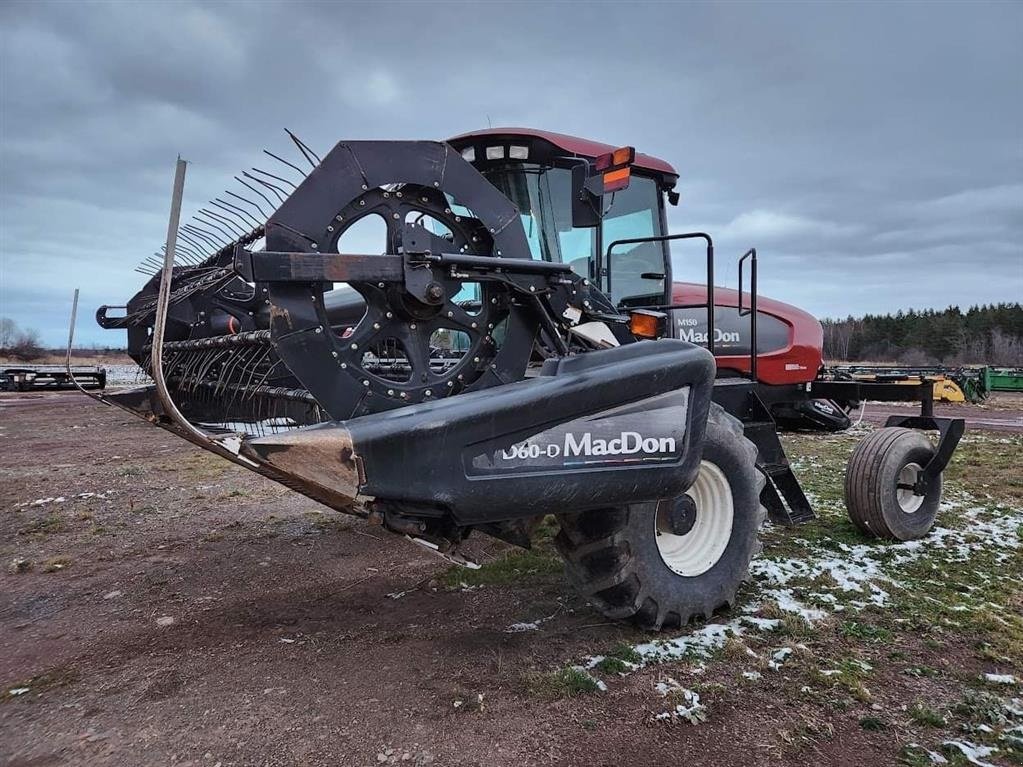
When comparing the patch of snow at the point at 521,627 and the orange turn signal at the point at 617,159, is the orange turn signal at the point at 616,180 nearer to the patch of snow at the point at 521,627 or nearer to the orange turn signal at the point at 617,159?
the orange turn signal at the point at 617,159

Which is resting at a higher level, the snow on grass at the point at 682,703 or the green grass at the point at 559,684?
the green grass at the point at 559,684

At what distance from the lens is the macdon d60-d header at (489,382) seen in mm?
2777

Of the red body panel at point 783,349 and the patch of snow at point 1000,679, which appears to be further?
the red body panel at point 783,349

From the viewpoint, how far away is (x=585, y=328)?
364cm

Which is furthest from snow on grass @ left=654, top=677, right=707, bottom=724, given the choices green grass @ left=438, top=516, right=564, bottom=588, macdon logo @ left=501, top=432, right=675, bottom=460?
green grass @ left=438, top=516, right=564, bottom=588

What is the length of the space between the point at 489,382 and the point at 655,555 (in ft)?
3.71

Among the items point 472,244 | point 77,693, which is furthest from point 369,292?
point 77,693

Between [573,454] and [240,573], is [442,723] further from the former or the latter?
[240,573]

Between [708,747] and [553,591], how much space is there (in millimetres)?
1622

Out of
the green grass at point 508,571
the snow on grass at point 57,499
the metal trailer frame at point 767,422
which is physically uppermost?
the metal trailer frame at point 767,422

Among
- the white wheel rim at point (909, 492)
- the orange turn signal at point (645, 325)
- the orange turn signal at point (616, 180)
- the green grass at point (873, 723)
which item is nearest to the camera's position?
the green grass at point (873, 723)

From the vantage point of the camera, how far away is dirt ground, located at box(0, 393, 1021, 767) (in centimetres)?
259

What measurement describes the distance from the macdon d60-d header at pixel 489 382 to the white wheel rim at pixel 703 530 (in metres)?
0.01

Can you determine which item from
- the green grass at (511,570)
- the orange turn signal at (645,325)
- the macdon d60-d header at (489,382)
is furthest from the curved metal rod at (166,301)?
the orange turn signal at (645,325)
